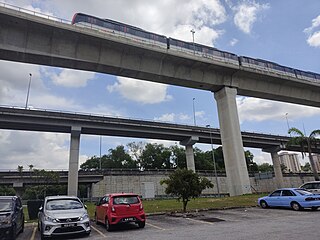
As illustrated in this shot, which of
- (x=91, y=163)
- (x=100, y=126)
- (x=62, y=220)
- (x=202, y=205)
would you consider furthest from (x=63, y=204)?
(x=91, y=163)

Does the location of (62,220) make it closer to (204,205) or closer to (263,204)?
(204,205)

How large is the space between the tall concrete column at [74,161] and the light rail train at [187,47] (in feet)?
66.4

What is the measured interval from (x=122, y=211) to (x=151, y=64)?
15697mm

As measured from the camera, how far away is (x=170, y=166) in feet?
247

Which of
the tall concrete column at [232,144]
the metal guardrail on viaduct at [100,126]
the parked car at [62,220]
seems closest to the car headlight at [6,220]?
the parked car at [62,220]

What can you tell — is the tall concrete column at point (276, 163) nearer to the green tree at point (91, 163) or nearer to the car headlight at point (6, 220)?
the green tree at point (91, 163)

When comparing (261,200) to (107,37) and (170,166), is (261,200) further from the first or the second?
(170,166)

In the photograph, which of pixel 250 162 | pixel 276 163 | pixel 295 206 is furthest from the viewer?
pixel 250 162

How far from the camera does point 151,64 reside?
23281 millimetres

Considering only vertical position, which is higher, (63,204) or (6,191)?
(6,191)

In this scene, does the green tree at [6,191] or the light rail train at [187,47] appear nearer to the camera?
the light rail train at [187,47]

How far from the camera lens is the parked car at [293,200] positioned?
1376 cm

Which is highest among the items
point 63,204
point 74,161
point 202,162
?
point 202,162

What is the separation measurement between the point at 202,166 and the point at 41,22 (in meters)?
63.7
